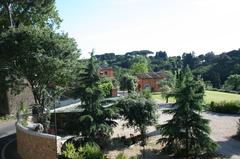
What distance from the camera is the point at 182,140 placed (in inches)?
896

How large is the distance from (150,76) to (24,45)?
173 ft

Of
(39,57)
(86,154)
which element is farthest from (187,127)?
(39,57)

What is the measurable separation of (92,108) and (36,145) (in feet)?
16.4

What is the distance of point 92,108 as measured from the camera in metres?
23.1

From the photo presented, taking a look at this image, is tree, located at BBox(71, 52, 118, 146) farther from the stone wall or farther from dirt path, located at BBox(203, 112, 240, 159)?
dirt path, located at BBox(203, 112, 240, 159)

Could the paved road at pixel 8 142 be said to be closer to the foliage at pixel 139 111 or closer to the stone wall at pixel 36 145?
the stone wall at pixel 36 145

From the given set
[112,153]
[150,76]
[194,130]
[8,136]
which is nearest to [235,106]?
[194,130]

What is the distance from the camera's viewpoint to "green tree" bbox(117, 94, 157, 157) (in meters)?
24.3

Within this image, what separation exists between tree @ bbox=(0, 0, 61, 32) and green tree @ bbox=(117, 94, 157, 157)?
16.5 meters

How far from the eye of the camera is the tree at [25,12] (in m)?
35.8

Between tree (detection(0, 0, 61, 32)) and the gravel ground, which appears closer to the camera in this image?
the gravel ground

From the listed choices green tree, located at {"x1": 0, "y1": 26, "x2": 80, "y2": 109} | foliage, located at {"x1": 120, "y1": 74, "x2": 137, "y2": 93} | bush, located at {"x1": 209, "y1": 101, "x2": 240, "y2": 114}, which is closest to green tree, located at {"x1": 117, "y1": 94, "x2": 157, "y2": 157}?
green tree, located at {"x1": 0, "y1": 26, "x2": 80, "y2": 109}

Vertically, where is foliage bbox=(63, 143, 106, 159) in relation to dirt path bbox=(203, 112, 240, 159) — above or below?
above

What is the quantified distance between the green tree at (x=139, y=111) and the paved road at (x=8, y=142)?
7716 mm
